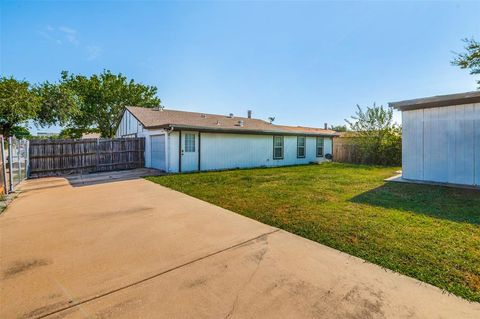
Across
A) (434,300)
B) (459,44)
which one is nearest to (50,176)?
(434,300)

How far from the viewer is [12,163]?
748cm

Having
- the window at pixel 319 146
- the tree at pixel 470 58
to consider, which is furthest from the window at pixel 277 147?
the tree at pixel 470 58

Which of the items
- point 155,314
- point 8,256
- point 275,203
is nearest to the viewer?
point 155,314

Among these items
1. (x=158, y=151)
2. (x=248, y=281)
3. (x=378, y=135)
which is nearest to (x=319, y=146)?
(x=378, y=135)

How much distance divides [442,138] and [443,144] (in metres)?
0.20

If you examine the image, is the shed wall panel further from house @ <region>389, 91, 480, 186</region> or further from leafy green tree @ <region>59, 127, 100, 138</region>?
leafy green tree @ <region>59, 127, 100, 138</region>

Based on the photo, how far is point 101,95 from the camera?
80.8 feet

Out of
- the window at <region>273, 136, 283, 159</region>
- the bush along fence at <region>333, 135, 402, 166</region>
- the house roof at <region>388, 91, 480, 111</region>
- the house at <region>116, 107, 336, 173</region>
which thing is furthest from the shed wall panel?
the window at <region>273, 136, 283, 159</region>

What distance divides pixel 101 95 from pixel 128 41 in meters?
13.8

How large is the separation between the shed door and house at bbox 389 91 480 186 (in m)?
9.97

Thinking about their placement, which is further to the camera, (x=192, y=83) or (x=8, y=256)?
(x=192, y=83)

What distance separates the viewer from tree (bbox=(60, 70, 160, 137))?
2422 centimetres

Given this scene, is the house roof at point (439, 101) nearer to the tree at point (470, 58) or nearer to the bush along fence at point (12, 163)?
the tree at point (470, 58)

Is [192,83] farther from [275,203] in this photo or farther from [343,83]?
[275,203]
